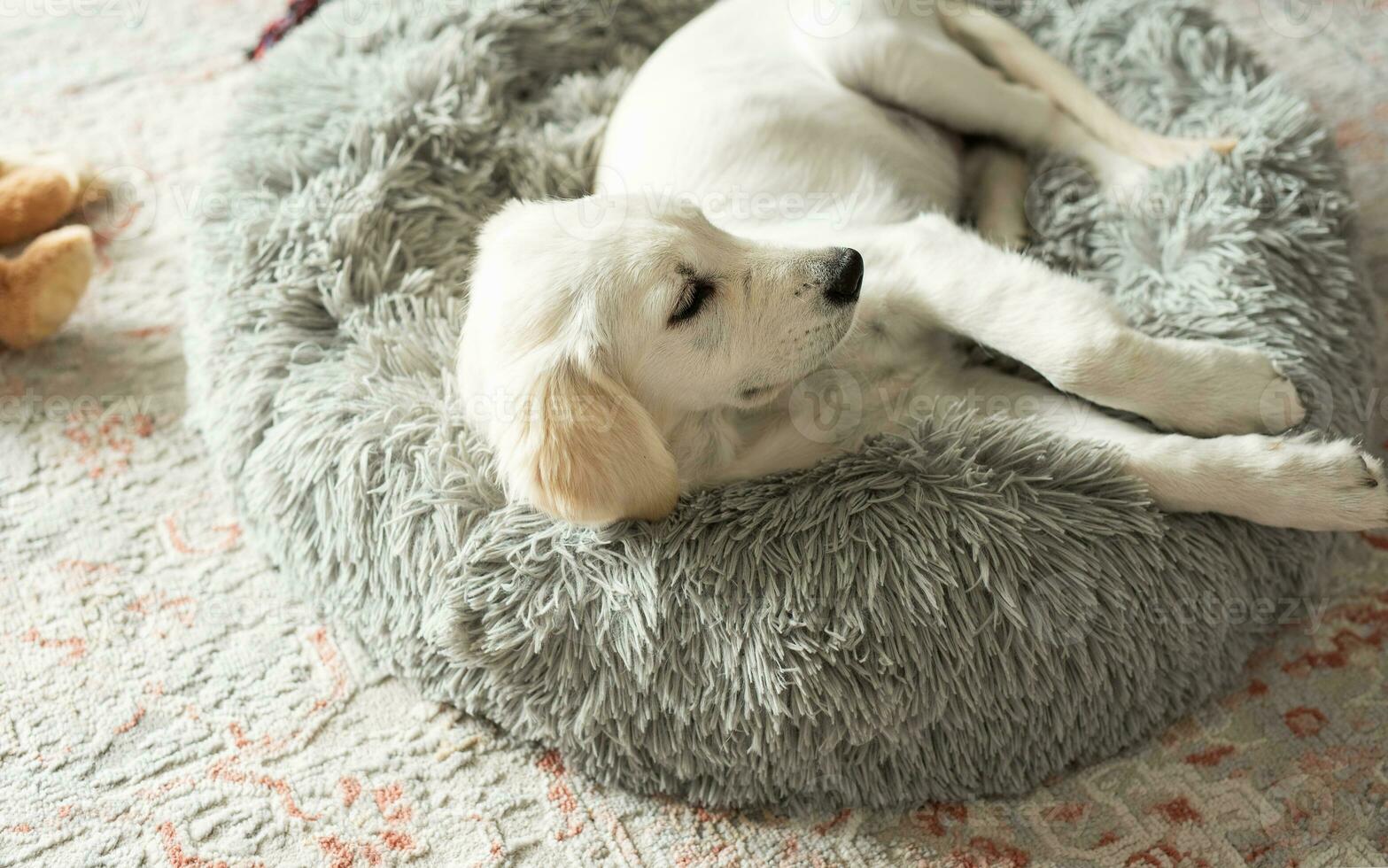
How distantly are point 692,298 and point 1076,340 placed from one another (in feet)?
1.79

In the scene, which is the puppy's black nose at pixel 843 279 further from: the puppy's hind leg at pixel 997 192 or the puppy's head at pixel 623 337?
the puppy's hind leg at pixel 997 192

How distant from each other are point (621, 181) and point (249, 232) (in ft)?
2.23

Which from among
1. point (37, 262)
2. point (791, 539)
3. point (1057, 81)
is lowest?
point (37, 262)

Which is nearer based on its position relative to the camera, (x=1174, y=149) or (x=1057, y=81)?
(x=1174, y=149)

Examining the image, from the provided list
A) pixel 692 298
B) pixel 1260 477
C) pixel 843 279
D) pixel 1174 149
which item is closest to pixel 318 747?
pixel 692 298

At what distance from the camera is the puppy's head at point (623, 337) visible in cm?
144

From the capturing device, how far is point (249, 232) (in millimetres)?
2080

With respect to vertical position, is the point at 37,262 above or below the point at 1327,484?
below

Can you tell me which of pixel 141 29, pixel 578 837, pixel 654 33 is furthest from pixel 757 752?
pixel 141 29

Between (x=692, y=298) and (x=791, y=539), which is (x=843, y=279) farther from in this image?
(x=791, y=539)

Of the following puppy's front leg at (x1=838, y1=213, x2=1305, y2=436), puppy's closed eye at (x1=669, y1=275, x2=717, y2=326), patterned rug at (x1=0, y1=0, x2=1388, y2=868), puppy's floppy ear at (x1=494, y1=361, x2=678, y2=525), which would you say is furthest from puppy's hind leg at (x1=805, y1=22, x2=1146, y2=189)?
puppy's floppy ear at (x1=494, y1=361, x2=678, y2=525)

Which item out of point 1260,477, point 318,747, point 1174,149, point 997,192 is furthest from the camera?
→ point 997,192

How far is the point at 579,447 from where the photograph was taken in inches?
55.7

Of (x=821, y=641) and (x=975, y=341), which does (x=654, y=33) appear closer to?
(x=975, y=341)
